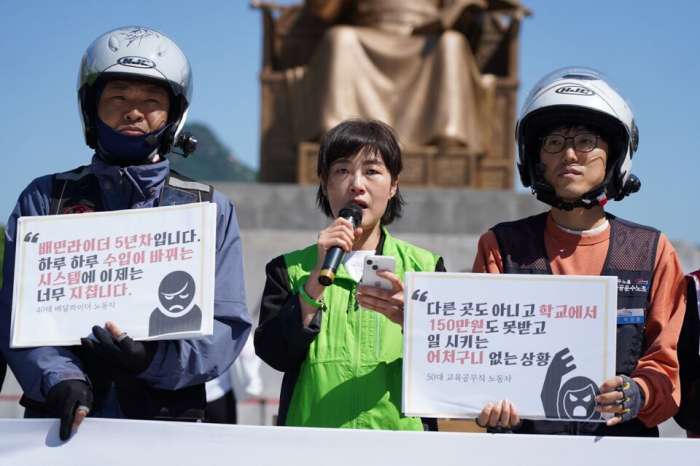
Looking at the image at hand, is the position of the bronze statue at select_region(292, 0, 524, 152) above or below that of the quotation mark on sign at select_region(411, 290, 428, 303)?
above

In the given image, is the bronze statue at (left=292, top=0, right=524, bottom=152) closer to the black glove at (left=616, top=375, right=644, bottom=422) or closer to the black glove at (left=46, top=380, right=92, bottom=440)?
the black glove at (left=616, top=375, right=644, bottom=422)

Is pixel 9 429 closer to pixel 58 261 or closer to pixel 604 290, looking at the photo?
pixel 58 261

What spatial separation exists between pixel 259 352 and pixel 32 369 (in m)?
0.67

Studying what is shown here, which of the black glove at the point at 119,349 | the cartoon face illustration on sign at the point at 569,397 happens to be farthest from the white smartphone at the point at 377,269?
the black glove at the point at 119,349

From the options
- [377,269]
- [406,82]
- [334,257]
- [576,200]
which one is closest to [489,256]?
[576,200]

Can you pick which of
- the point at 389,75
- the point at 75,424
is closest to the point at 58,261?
the point at 75,424

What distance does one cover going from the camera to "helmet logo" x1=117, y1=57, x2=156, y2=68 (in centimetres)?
340

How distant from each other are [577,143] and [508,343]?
79 centimetres

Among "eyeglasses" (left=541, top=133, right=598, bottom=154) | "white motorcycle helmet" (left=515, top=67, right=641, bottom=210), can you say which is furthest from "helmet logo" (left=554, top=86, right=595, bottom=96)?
"eyeglasses" (left=541, top=133, right=598, bottom=154)

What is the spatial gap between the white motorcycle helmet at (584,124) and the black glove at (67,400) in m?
1.53

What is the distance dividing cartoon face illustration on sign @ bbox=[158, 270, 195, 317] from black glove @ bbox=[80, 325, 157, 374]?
0.13 m

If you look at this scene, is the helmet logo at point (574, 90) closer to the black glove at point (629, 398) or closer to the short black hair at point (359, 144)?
the short black hair at point (359, 144)

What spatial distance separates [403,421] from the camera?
3.25 metres

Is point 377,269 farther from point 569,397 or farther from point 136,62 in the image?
point 136,62
